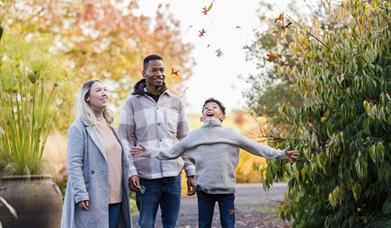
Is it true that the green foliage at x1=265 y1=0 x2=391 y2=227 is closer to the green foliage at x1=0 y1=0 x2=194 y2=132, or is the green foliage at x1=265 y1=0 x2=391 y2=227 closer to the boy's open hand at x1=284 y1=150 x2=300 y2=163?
the boy's open hand at x1=284 y1=150 x2=300 y2=163

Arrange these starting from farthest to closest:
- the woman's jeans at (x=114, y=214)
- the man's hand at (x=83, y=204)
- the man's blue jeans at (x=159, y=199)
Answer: the man's blue jeans at (x=159, y=199), the woman's jeans at (x=114, y=214), the man's hand at (x=83, y=204)

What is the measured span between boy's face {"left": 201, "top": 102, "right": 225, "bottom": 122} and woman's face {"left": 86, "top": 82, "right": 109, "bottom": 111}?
71cm

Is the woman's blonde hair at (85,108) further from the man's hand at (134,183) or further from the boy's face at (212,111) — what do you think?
the boy's face at (212,111)

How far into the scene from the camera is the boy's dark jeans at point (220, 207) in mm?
5371

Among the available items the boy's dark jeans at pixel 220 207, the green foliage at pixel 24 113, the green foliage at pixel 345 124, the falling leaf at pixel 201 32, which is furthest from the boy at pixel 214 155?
the green foliage at pixel 24 113

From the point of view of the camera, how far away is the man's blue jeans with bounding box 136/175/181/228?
18.3 ft

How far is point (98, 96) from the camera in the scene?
540 centimetres

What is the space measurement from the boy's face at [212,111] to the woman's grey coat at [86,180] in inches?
30.5

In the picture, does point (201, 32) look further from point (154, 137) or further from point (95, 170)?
point (95, 170)

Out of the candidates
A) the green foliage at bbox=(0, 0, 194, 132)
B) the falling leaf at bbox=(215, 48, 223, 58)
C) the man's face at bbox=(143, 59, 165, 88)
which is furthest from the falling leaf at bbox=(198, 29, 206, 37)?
the green foliage at bbox=(0, 0, 194, 132)

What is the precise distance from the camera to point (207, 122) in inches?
215

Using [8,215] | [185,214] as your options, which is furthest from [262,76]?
[8,215]

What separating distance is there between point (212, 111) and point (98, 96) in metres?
0.81

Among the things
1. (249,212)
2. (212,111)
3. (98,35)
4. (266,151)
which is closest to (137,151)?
(212,111)
